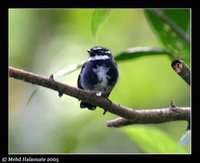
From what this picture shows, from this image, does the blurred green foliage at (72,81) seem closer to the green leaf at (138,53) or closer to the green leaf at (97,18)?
the green leaf at (138,53)

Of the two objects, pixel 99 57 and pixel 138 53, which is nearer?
pixel 138 53

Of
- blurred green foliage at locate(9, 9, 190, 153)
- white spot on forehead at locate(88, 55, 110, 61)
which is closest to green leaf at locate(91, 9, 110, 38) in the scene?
white spot on forehead at locate(88, 55, 110, 61)

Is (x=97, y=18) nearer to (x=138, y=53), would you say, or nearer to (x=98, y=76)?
(x=138, y=53)

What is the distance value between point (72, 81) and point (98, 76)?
112 centimetres

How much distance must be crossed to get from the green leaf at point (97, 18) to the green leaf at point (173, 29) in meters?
0.28

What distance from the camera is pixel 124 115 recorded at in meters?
2.54

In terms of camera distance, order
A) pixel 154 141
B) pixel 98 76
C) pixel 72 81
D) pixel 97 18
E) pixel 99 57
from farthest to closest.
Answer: pixel 72 81 → pixel 99 57 → pixel 98 76 → pixel 154 141 → pixel 97 18

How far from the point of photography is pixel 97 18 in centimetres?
252

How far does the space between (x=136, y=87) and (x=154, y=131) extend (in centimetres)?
175

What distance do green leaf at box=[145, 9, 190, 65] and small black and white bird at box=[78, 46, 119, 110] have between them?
1.32 ft

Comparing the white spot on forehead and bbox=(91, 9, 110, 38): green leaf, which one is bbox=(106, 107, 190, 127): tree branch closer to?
bbox=(91, 9, 110, 38): green leaf

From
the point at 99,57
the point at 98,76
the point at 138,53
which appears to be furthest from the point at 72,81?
the point at 138,53
